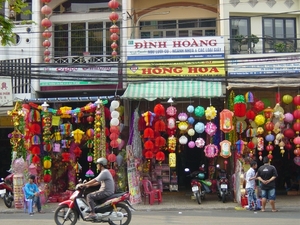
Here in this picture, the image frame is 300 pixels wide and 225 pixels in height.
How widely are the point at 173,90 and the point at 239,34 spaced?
3.95 m

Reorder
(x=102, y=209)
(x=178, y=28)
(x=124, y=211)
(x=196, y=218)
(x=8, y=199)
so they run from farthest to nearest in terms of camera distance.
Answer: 1. (x=178, y=28)
2. (x=8, y=199)
3. (x=196, y=218)
4. (x=124, y=211)
5. (x=102, y=209)

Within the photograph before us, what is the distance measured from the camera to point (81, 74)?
1722cm

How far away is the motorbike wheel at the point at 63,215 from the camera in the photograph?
10.8 m

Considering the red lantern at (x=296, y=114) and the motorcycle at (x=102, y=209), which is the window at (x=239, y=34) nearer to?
the red lantern at (x=296, y=114)

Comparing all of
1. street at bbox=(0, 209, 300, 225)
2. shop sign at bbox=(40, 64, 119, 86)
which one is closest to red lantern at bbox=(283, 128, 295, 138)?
street at bbox=(0, 209, 300, 225)

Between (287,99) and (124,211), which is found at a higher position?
(287,99)

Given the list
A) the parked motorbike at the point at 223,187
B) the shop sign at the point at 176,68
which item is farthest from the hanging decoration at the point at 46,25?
the parked motorbike at the point at 223,187

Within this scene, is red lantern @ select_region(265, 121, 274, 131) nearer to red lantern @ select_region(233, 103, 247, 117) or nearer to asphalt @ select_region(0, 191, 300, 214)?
red lantern @ select_region(233, 103, 247, 117)

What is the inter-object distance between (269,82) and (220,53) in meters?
2.01

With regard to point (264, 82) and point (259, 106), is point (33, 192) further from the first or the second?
point (264, 82)

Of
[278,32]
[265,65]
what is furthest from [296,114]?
[278,32]

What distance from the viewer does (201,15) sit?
18.9 m

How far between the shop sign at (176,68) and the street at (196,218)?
4.70 metres

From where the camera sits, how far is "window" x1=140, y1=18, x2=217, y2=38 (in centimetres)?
1906
